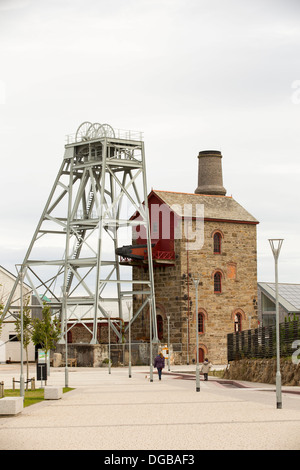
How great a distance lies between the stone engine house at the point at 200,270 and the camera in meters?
72.8

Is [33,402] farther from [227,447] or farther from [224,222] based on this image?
[224,222]

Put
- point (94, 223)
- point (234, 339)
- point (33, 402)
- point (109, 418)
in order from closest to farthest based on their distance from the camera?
point (109, 418) → point (33, 402) → point (234, 339) → point (94, 223)

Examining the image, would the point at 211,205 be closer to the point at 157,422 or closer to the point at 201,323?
the point at 201,323

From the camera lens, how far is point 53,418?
966 inches

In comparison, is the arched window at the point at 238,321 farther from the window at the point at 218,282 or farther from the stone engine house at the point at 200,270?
the window at the point at 218,282

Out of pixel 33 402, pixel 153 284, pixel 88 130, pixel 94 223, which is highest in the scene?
pixel 88 130

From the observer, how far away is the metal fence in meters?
43.1

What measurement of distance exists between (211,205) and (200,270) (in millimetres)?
6334

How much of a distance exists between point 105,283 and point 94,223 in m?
5.16

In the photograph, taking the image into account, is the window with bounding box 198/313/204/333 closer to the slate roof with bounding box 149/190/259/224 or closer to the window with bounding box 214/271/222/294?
the window with bounding box 214/271/222/294

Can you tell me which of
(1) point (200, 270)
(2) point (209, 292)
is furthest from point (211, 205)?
(2) point (209, 292)

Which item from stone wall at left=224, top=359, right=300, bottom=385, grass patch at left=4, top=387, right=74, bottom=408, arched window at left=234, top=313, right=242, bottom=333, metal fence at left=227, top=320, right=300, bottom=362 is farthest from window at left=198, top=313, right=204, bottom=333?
grass patch at left=4, top=387, right=74, bottom=408

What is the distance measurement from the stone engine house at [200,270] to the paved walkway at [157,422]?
36.3 metres
